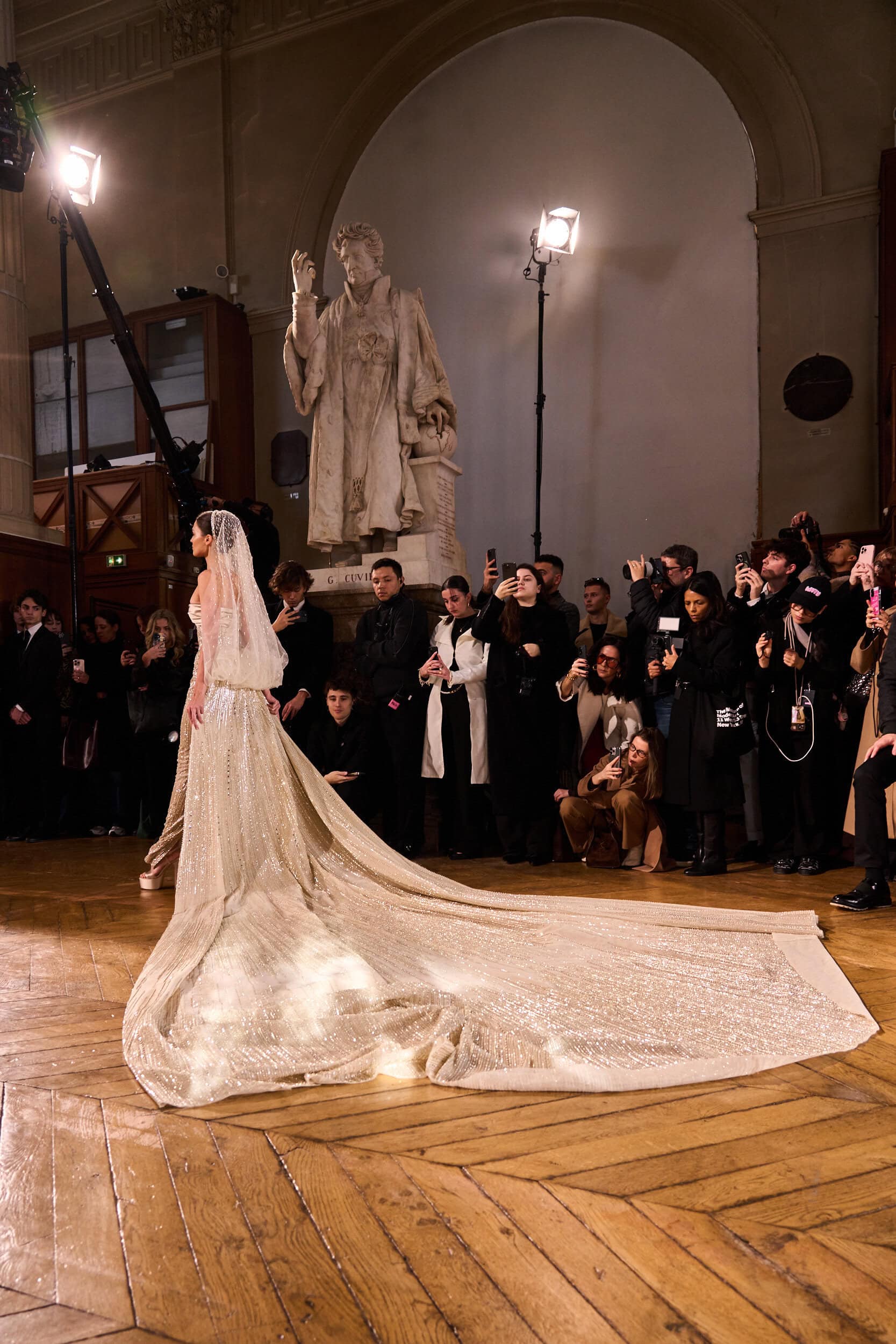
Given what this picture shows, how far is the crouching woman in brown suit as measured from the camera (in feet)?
15.9

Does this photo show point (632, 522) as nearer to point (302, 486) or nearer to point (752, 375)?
point (752, 375)

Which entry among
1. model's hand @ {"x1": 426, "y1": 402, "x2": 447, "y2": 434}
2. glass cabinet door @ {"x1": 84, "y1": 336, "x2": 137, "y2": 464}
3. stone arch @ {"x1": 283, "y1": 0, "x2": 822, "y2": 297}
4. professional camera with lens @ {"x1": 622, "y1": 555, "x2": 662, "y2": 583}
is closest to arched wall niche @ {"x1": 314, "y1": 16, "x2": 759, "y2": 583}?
stone arch @ {"x1": 283, "y1": 0, "x2": 822, "y2": 297}

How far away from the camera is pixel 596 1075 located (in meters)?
2.14

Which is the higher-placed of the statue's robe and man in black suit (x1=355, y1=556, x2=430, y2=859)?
the statue's robe

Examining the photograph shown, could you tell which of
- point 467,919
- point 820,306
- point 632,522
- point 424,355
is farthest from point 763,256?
point 467,919

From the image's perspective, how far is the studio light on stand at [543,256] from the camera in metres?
8.37

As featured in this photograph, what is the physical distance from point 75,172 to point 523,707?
500 centimetres

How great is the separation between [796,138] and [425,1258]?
29.0ft

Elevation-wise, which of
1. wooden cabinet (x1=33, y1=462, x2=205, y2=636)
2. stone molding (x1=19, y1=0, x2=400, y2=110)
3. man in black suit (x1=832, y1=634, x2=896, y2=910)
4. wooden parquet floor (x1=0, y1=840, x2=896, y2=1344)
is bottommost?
wooden parquet floor (x1=0, y1=840, x2=896, y2=1344)

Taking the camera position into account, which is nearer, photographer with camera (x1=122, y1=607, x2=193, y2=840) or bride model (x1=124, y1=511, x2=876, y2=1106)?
bride model (x1=124, y1=511, x2=876, y2=1106)

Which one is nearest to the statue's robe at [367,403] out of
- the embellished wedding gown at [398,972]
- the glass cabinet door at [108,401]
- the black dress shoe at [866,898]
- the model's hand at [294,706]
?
the model's hand at [294,706]

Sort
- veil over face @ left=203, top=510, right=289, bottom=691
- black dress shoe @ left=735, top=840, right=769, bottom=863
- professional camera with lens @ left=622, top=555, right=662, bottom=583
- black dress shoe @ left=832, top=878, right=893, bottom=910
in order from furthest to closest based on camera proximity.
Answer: professional camera with lens @ left=622, top=555, right=662, bottom=583, black dress shoe @ left=735, top=840, right=769, bottom=863, veil over face @ left=203, top=510, right=289, bottom=691, black dress shoe @ left=832, top=878, right=893, bottom=910

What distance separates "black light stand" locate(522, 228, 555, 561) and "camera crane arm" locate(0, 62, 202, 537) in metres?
2.70

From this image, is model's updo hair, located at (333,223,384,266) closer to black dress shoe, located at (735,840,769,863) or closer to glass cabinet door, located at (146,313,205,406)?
glass cabinet door, located at (146,313,205,406)
